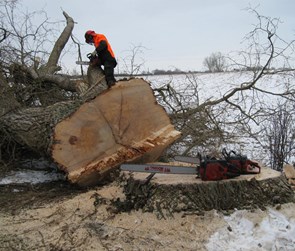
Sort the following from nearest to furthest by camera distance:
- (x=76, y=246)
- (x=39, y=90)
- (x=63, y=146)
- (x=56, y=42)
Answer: (x=76, y=246) → (x=63, y=146) → (x=39, y=90) → (x=56, y=42)

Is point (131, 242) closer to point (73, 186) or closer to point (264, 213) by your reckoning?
point (264, 213)

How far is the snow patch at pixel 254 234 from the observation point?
2.77 meters

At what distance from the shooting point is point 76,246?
9.19ft

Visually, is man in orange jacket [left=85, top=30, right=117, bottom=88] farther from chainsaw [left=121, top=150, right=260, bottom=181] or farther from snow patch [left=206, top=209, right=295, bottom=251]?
snow patch [left=206, top=209, right=295, bottom=251]

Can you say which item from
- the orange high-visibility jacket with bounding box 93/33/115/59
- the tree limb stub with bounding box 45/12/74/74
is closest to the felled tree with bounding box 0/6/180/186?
the orange high-visibility jacket with bounding box 93/33/115/59

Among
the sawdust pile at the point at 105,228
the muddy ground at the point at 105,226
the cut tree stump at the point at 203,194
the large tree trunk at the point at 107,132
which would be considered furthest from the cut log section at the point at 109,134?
the cut tree stump at the point at 203,194

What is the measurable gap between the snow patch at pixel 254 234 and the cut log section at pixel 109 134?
1312mm

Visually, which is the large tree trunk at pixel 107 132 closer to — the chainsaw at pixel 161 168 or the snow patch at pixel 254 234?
the chainsaw at pixel 161 168

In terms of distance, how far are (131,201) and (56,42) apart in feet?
15.8

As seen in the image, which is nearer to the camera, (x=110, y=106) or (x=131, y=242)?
(x=131, y=242)

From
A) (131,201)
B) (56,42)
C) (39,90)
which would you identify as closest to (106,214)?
(131,201)

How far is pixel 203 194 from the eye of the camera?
10.4ft

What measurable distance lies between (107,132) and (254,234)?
1802 millimetres

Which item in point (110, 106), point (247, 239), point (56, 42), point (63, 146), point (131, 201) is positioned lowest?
point (247, 239)
